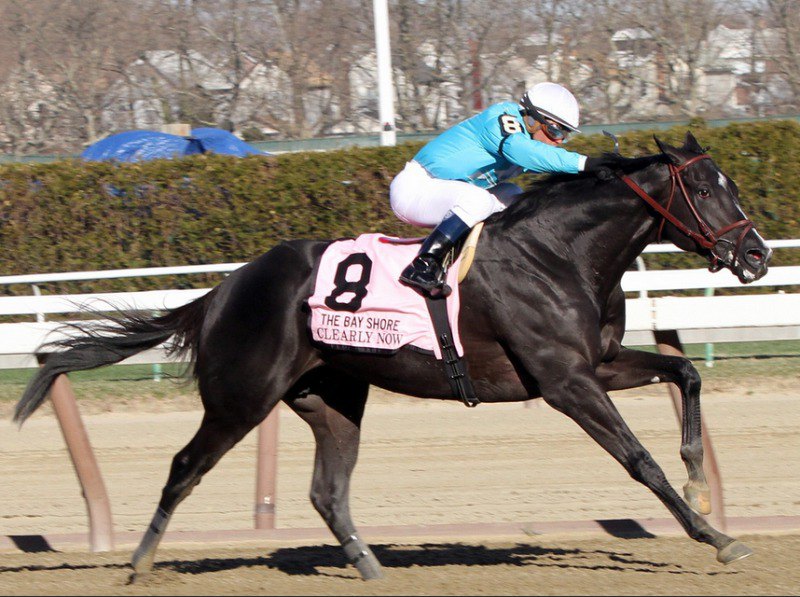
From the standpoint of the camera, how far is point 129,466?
669 cm

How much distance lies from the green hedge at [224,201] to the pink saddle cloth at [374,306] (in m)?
5.63

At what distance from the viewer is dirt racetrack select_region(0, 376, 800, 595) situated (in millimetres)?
4176

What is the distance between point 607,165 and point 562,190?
0.21 meters

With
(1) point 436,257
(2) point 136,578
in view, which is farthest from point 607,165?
(2) point 136,578

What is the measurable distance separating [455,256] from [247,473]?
2682mm

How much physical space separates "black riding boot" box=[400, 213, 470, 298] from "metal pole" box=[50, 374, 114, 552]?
1.77m

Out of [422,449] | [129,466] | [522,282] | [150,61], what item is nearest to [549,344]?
[522,282]

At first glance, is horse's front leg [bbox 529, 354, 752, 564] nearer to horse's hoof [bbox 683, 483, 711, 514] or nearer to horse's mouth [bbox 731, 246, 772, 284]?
horse's hoof [bbox 683, 483, 711, 514]

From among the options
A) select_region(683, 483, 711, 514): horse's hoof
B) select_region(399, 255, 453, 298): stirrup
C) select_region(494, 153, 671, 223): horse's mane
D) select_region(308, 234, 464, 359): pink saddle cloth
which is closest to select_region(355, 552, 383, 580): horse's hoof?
select_region(308, 234, 464, 359): pink saddle cloth

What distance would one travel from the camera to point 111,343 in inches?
193

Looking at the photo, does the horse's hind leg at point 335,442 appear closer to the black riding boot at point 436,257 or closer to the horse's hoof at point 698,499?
the black riding boot at point 436,257

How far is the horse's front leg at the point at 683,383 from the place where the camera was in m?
4.14

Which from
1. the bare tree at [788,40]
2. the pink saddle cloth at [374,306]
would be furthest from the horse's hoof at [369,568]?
the bare tree at [788,40]

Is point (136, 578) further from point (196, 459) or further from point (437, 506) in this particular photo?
point (437, 506)
